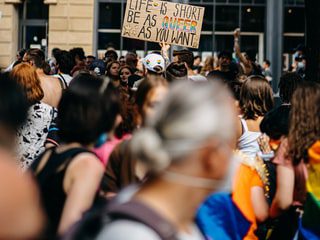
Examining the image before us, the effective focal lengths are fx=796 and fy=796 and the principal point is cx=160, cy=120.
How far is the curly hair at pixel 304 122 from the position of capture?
4.95 meters

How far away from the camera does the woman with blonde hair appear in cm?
710

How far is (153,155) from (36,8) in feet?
75.9

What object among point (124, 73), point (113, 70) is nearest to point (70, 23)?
point (113, 70)

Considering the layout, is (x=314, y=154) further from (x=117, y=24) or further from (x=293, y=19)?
(x=293, y=19)

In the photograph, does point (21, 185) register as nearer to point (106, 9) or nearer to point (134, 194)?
point (134, 194)

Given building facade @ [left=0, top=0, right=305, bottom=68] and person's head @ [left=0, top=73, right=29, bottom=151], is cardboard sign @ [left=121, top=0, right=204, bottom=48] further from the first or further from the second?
building facade @ [left=0, top=0, right=305, bottom=68]

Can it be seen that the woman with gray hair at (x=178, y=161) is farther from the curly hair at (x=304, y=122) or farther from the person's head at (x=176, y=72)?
the person's head at (x=176, y=72)

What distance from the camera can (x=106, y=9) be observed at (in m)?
24.4

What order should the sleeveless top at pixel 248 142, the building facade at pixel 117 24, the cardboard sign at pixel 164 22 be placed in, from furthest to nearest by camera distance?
the building facade at pixel 117 24 < the cardboard sign at pixel 164 22 < the sleeveless top at pixel 248 142

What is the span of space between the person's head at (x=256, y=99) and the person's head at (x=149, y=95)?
231 centimetres

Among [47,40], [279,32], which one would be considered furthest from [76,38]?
[279,32]

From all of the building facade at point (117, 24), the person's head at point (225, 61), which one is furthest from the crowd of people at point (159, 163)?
the building facade at point (117, 24)

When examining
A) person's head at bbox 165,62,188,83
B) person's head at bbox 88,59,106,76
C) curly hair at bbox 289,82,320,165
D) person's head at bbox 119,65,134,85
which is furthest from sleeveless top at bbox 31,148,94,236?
person's head at bbox 88,59,106,76

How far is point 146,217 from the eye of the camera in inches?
95.2
